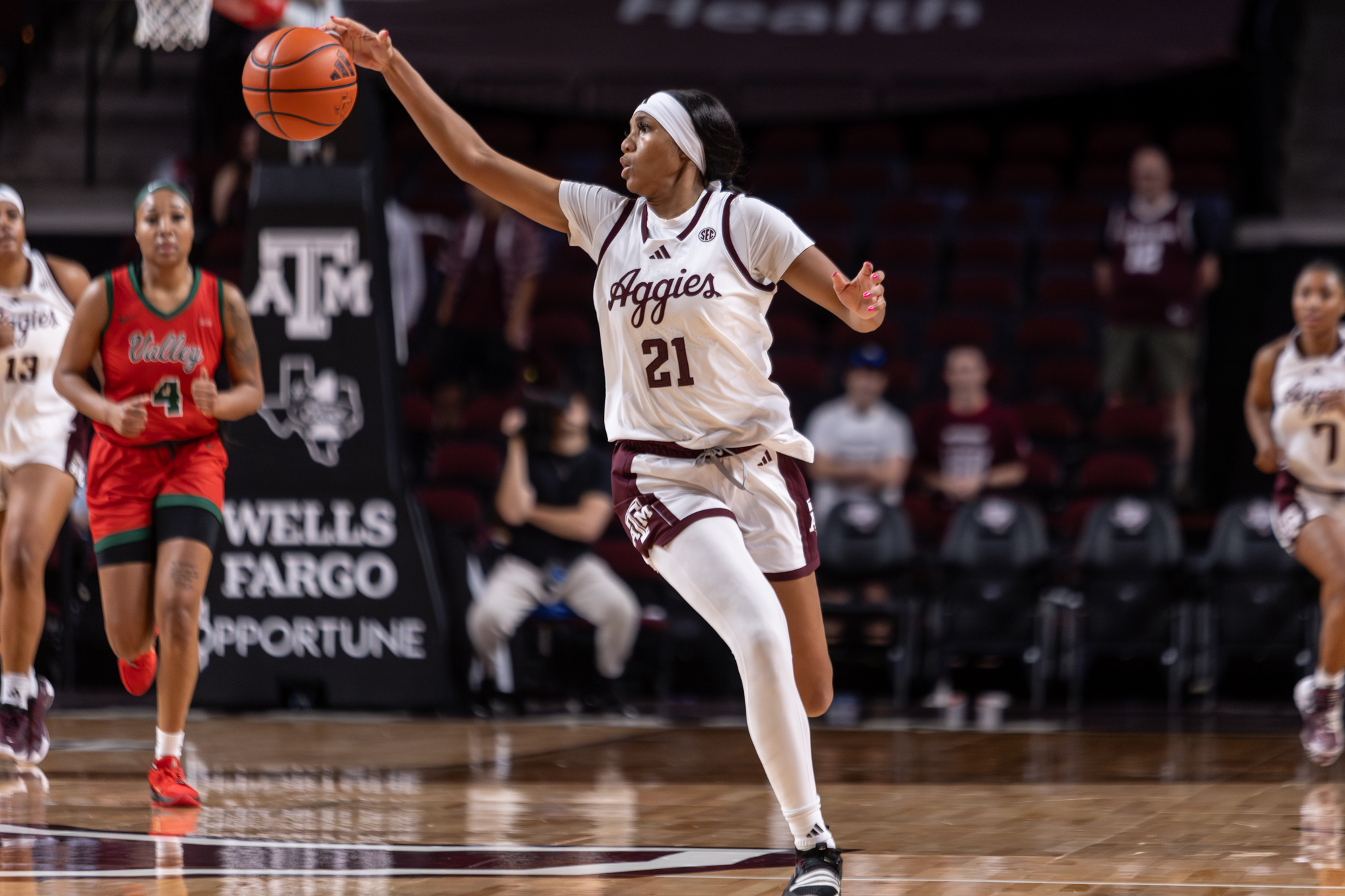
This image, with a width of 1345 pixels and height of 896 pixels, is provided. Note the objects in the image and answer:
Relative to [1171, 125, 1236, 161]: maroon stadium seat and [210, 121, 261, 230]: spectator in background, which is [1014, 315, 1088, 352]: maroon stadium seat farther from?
[210, 121, 261, 230]: spectator in background

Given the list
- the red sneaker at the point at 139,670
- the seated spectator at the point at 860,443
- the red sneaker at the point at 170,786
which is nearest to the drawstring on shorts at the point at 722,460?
the red sneaker at the point at 170,786

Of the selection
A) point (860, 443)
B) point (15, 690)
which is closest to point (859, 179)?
point (860, 443)

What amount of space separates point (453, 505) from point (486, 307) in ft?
7.50

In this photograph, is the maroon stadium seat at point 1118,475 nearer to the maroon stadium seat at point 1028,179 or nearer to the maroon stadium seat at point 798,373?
the maroon stadium seat at point 798,373

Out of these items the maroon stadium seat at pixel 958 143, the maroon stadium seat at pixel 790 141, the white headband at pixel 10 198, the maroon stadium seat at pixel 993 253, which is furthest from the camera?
the maroon stadium seat at pixel 790 141

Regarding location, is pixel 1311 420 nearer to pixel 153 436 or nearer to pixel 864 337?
pixel 864 337

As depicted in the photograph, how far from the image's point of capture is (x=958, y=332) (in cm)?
1270

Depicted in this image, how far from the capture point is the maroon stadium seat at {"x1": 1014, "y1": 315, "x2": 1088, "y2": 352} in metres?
12.7

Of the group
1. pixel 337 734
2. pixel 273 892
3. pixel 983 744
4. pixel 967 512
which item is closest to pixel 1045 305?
pixel 967 512

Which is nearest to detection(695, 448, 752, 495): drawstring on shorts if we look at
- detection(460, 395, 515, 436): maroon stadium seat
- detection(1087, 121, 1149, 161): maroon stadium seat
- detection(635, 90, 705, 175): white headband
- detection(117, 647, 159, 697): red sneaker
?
detection(635, 90, 705, 175): white headband

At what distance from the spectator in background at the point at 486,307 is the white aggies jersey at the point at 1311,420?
220 inches

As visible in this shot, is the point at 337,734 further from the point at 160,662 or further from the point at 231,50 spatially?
the point at 231,50

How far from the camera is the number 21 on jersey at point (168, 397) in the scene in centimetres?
653

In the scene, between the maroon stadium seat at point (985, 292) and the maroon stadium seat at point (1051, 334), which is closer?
the maroon stadium seat at point (1051, 334)
